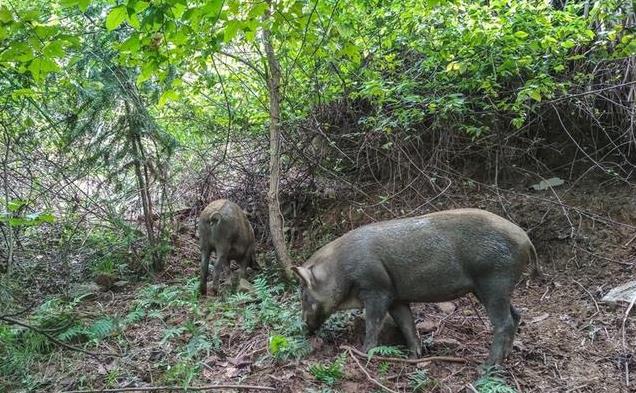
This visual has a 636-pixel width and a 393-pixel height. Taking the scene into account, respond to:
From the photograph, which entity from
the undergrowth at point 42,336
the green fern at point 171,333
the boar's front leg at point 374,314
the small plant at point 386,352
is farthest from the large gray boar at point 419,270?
the undergrowth at point 42,336

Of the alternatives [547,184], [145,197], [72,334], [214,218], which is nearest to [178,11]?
[72,334]

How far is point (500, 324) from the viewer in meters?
5.27

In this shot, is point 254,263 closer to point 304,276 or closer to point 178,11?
point 304,276

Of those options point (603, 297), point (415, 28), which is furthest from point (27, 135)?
point (603, 297)

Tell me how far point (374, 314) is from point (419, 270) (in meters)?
0.64

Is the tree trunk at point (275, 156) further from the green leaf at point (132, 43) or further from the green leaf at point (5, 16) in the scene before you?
the green leaf at point (5, 16)

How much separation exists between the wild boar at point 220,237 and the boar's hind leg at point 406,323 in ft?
10.1

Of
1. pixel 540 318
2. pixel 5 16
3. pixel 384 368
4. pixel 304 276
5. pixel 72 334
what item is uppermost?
pixel 5 16

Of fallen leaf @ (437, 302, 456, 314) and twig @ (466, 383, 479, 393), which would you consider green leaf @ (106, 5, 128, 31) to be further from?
fallen leaf @ (437, 302, 456, 314)

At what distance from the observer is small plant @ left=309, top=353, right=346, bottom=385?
499 centimetres

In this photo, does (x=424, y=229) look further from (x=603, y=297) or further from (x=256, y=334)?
(x=603, y=297)

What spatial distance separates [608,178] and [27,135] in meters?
8.56

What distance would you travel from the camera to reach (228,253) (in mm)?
8219

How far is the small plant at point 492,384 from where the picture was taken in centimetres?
472
